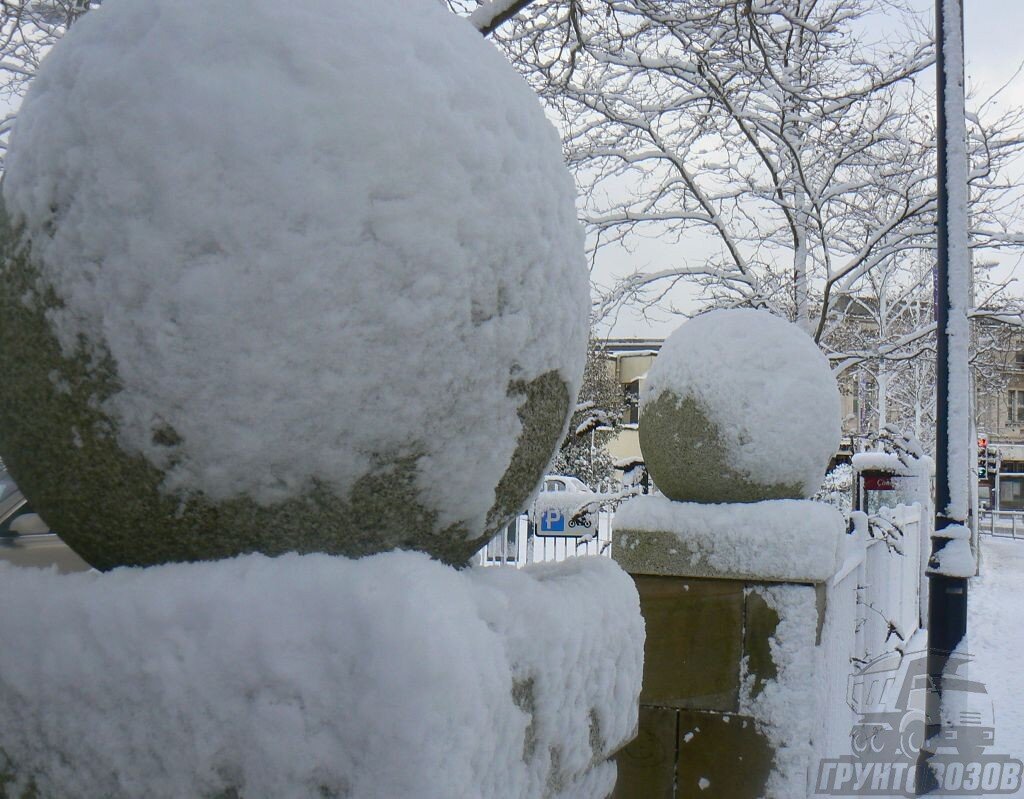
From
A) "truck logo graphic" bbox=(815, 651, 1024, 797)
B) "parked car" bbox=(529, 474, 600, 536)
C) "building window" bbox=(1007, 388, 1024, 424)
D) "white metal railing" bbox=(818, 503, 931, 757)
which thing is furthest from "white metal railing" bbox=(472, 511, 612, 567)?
"building window" bbox=(1007, 388, 1024, 424)

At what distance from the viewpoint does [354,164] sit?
1370 millimetres

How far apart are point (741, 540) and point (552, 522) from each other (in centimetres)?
371

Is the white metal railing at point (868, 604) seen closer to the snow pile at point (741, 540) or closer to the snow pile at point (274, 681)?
the snow pile at point (741, 540)

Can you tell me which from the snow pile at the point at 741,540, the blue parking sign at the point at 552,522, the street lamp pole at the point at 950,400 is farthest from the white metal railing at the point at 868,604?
the blue parking sign at the point at 552,522

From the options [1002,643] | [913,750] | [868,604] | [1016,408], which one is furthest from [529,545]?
[1016,408]

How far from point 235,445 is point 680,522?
9.41ft

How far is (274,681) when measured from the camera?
127 centimetres

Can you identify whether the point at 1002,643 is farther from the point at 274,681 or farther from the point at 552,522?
the point at 274,681

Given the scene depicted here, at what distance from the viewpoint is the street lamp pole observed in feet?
18.2

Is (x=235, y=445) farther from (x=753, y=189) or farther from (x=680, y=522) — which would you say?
(x=753, y=189)

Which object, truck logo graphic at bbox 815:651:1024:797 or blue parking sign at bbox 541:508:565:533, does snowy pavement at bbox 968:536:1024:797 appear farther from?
blue parking sign at bbox 541:508:565:533

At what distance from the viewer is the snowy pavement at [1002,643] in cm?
688

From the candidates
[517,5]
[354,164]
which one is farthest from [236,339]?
[517,5]

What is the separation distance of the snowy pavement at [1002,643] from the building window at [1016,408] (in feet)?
117
